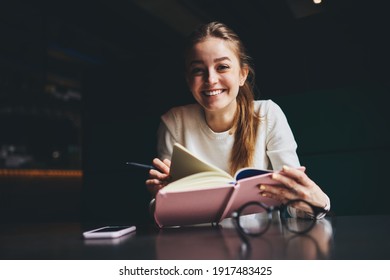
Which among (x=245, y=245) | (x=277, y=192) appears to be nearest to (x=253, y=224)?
(x=277, y=192)

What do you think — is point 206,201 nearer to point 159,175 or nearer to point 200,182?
point 200,182

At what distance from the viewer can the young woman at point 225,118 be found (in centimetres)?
119

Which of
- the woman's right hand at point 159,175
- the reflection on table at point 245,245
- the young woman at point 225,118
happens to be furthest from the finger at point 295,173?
the young woman at point 225,118

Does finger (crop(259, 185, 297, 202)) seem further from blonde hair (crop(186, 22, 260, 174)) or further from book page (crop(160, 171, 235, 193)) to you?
blonde hair (crop(186, 22, 260, 174))

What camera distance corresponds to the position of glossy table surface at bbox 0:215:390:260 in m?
0.48

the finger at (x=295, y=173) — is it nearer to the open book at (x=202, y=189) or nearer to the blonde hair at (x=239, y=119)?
the open book at (x=202, y=189)

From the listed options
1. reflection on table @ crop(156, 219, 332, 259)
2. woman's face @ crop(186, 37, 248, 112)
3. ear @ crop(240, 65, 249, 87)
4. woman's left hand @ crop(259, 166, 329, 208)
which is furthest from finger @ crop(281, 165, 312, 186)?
ear @ crop(240, 65, 249, 87)

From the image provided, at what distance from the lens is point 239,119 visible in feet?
4.22

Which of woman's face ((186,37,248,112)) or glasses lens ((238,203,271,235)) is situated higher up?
woman's face ((186,37,248,112))

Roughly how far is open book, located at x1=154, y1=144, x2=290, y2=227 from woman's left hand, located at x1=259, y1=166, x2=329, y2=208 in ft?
0.05

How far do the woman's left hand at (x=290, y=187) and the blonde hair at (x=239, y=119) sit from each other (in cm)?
45

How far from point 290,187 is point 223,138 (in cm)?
58
